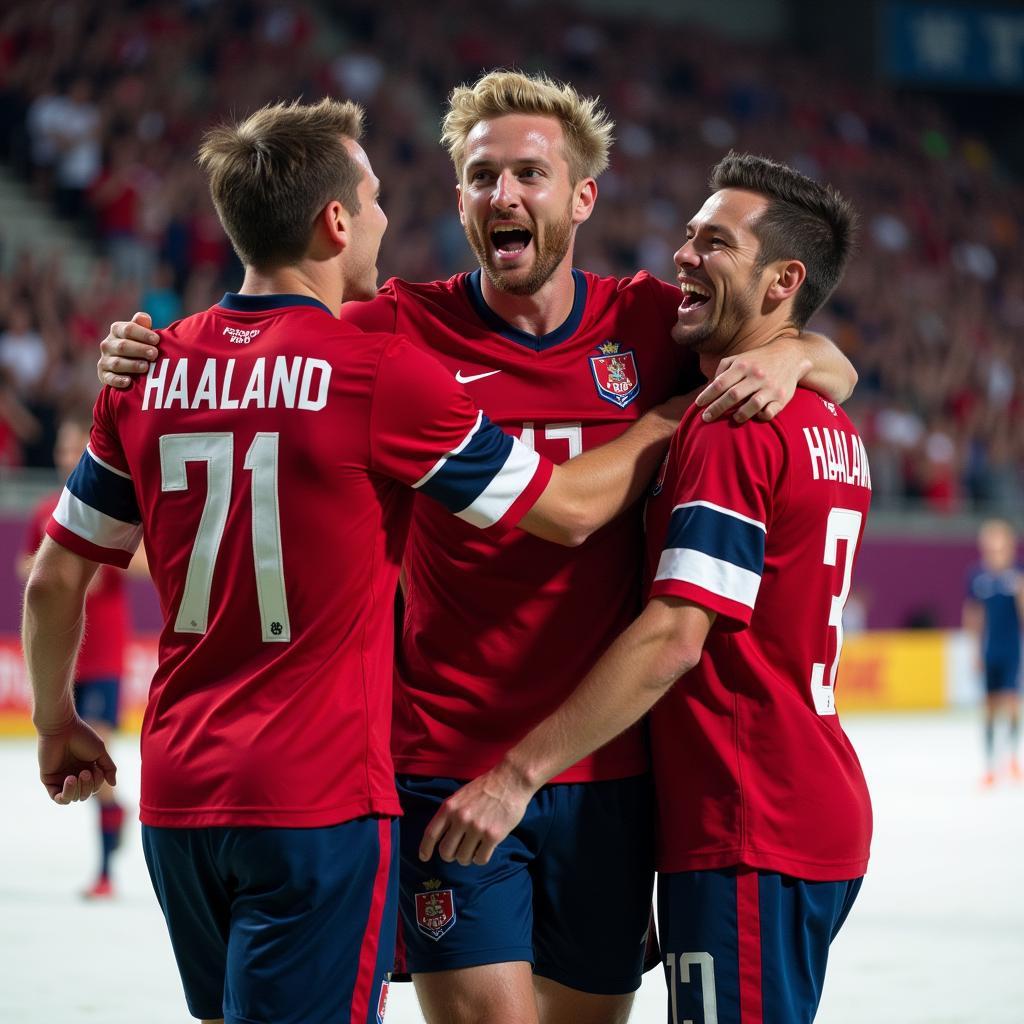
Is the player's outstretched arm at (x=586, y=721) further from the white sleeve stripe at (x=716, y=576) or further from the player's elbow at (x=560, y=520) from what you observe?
the player's elbow at (x=560, y=520)

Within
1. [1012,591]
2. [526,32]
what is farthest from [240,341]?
[526,32]

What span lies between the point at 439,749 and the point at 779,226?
1.36 meters

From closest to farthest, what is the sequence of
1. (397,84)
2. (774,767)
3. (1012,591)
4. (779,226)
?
(774,767) < (779,226) < (1012,591) < (397,84)

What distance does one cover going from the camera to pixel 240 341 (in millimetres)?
2875

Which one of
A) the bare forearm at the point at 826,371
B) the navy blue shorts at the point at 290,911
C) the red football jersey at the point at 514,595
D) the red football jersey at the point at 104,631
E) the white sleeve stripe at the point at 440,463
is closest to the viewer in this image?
the navy blue shorts at the point at 290,911

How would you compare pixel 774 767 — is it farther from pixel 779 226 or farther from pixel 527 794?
pixel 779 226

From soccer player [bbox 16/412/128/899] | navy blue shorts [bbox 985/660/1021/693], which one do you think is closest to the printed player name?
soccer player [bbox 16/412/128/899]

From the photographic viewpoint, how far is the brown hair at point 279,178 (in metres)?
2.92

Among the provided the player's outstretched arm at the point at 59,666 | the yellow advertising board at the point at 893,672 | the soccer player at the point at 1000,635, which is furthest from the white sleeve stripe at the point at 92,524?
the yellow advertising board at the point at 893,672

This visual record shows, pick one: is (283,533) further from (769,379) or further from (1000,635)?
(1000,635)

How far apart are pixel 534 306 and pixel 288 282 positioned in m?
0.87

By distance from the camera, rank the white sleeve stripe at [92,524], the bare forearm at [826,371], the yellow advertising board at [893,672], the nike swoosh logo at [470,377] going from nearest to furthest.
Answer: the white sleeve stripe at [92,524], the bare forearm at [826,371], the nike swoosh logo at [470,377], the yellow advertising board at [893,672]

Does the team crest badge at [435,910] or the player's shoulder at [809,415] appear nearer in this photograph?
the player's shoulder at [809,415]

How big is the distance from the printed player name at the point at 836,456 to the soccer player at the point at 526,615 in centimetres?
15
